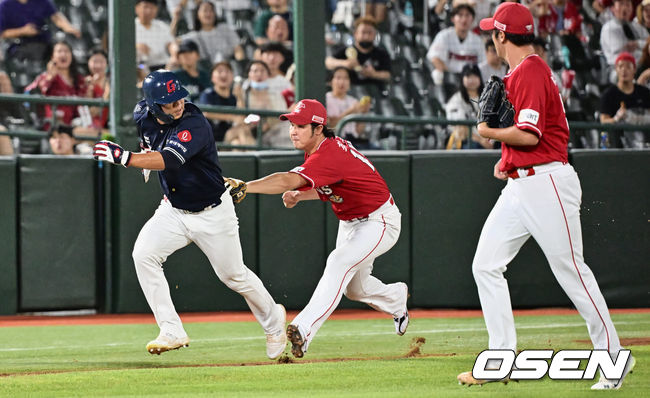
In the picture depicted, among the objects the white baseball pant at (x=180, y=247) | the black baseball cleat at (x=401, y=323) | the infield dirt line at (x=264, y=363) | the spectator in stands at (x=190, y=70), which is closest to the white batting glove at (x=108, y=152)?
the white baseball pant at (x=180, y=247)

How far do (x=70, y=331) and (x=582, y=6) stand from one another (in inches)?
339

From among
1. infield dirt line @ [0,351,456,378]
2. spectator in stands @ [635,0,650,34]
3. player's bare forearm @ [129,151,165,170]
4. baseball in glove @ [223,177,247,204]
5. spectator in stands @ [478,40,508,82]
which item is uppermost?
spectator in stands @ [635,0,650,34]

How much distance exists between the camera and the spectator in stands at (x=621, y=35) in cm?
1333

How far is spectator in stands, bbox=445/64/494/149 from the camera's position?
12.0m

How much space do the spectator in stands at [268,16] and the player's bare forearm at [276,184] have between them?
7.38 metres

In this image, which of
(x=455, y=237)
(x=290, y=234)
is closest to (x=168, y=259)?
(x=290, y=234)

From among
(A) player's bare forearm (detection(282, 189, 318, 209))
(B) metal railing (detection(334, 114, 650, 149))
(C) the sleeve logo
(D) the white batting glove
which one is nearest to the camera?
(C) the sleeve logo

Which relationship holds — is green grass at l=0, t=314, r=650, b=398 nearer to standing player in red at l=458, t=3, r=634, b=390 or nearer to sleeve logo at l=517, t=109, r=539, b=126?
standing player in red at l=458, t=3, r=634, b=390

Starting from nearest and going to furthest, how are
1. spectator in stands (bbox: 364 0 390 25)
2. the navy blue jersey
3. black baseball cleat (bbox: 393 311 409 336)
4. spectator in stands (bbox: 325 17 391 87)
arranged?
the navy blue jersey
black baseball cleat (bbox: 393 311 409 336)
spectator in stands (bbox: 325 17 391 87)
spectator in stands (bbox: 364 0 390 25)

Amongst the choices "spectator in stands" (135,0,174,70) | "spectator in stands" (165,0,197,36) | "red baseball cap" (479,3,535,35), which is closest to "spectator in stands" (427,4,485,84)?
"spectator in stands" (165,0,197,36)

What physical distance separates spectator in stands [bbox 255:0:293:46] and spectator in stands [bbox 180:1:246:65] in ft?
1.01

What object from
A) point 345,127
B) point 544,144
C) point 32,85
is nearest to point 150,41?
point 32,85

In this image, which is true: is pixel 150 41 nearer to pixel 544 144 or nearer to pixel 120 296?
pixel 120 296

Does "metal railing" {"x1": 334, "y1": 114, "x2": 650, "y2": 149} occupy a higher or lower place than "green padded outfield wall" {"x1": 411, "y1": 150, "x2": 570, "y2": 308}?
higher
